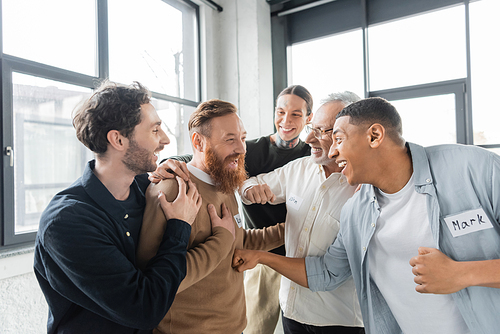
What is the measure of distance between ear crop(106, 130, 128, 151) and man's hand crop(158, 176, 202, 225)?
0.80 ft

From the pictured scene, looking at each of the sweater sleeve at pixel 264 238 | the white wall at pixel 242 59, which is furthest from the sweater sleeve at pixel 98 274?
the white wall at pixel 242 59

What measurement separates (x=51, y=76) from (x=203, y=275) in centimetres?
235

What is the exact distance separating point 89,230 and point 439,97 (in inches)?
155

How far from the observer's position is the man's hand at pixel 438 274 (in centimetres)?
105

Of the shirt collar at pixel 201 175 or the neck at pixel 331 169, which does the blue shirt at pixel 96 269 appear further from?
the neck at pixel 331 169

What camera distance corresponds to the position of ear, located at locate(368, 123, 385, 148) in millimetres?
1269

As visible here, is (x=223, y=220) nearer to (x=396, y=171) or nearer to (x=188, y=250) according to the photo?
(x=188, y=250)

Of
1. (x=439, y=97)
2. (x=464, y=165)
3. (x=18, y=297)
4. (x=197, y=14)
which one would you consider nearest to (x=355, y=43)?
(x=439, y=97)

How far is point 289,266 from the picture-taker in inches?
61.1

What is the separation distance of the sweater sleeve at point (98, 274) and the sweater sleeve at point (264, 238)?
725 millimetres

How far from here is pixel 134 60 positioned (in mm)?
3455

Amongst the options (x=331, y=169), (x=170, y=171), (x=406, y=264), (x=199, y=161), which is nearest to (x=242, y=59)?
(x=331, y=169)

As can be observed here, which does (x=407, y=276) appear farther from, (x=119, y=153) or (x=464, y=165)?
(x=119, y=153)

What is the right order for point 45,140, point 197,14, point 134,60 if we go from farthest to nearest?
point 197,14 → point 134,60 → point 45,140
